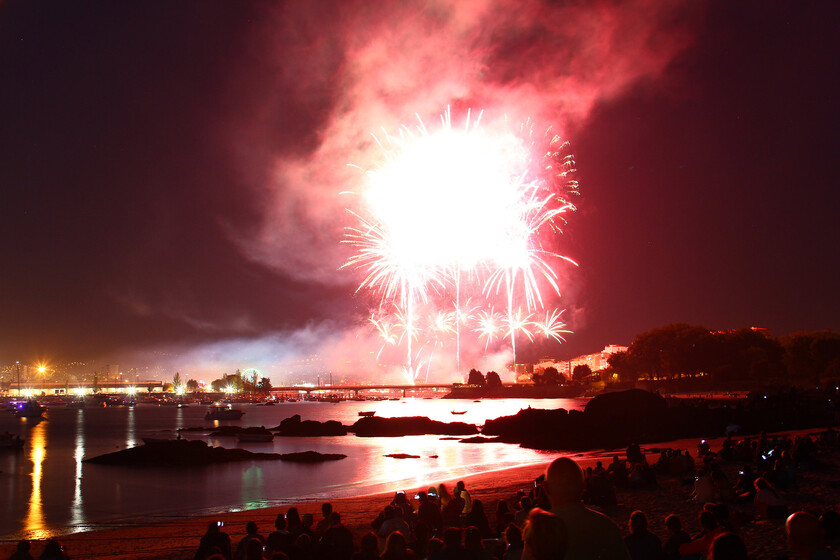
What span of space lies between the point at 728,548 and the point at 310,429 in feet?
245

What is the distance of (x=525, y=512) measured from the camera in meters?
11.8

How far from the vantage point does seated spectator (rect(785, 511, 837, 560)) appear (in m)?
4.77

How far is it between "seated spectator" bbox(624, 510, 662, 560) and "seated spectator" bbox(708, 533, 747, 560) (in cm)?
271

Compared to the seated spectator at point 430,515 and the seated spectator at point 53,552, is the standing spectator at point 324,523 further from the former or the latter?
the seated spectator at point 53,552

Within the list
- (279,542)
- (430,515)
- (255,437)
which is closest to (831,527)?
(430,515)

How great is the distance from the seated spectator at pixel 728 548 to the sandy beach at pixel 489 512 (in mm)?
6952

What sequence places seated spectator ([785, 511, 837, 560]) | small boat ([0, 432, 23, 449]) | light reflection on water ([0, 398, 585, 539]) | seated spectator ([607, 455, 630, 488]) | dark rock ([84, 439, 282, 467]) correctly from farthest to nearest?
small boat ([0, 432, 23, 449])
dark rock ([84, 439, 282, 467])
light reflection on water ([0, 398, 585, 539])
seated spectator ([607, 455, 630, 488])
seated spectator ([785, 511, 837, 560])

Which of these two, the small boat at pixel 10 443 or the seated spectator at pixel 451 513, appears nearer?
the seated spectator at pixel 451 513

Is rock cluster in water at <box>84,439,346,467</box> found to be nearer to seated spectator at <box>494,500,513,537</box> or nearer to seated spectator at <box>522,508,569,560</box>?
seated spectator at <box>494,500,513,537</box>

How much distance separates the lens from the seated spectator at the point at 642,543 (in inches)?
292

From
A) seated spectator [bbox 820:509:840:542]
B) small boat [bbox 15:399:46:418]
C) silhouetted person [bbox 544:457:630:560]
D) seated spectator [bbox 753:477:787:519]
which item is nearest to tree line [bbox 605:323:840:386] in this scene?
seated spectator [bbox 753:477:787:519]

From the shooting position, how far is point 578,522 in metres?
3.68

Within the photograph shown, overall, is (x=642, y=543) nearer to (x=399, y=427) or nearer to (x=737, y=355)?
(x=399, y=427)

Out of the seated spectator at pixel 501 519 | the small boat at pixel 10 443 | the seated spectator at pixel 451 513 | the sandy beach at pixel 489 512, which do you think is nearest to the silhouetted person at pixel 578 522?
the sandy beach at pixel 489 512
